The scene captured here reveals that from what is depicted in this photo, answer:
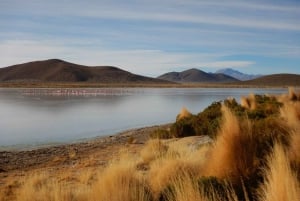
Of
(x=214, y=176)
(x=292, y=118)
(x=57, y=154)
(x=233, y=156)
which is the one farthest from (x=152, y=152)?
(x=57, y=154)

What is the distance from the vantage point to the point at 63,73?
16950 cm

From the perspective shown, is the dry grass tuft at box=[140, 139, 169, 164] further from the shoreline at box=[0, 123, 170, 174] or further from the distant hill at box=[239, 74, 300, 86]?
the distant hill at box=[239, 74, 300, 86]

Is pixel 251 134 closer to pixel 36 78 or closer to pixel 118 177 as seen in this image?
pixel 118 177

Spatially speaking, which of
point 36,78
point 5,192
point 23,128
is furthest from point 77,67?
point 5,192

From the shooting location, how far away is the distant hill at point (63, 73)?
166 m

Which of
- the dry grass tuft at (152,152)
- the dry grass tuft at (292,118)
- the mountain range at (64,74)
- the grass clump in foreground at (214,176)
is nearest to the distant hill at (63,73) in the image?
the mountain range at (64,74)

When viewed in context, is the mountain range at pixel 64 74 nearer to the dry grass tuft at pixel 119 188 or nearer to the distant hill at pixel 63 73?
the distant hill at pixel 63 73

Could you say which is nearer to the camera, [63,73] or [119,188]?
[119,188]

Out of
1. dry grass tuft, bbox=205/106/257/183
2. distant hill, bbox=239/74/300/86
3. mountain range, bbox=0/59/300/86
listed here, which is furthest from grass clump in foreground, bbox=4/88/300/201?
mountain range, bbox=0/59/300/86

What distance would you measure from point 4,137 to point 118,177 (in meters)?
12.8

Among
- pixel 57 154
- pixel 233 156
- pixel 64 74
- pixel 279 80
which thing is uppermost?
pixel 64 74

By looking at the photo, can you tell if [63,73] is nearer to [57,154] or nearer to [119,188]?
[57,154]

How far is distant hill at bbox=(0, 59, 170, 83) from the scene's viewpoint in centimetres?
16638

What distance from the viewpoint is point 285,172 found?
359 cm
